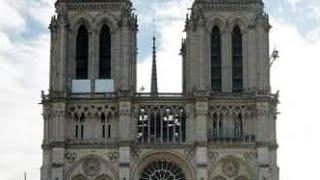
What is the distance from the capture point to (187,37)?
8438cm

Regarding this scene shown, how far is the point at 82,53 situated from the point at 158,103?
7749 millimetres

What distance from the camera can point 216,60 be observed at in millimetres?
84188

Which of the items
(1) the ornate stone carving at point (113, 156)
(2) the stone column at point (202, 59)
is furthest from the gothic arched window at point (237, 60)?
(1) the ornate stone carving at point (113, 156)

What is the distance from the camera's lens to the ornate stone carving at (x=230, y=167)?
265ft

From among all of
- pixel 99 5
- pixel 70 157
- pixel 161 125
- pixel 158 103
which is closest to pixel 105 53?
pixel 99 5

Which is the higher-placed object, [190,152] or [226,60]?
[226,60]

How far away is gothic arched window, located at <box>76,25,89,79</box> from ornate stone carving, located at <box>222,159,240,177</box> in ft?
43.4

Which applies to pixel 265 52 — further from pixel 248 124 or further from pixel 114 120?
pixel 114 120

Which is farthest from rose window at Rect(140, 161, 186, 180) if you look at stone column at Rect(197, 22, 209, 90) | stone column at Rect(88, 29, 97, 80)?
stone column at Rect(88, 29, 97, 80)

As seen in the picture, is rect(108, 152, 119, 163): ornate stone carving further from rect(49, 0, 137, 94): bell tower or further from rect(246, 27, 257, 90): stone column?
rect(246, 27, 257, 90): stone column

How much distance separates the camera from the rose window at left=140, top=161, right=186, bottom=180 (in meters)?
82.0

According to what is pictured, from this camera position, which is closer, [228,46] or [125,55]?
[125,55]

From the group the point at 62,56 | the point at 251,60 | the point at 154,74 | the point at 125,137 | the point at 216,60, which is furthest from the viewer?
the point at 154,74

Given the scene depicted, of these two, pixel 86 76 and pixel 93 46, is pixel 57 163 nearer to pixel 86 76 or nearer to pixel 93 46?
pixel 86 76
